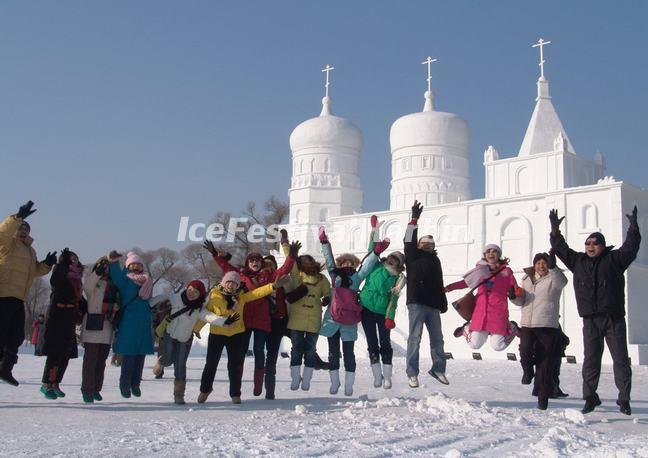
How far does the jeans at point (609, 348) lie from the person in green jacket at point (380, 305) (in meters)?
2.21

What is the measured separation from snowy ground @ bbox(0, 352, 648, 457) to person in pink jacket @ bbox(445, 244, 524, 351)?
2.86ft

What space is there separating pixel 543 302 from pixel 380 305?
1865 millimetres

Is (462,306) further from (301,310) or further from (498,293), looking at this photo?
(301,310)

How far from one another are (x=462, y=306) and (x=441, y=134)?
1093 inches

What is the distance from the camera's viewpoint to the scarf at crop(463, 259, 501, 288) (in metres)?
8.56

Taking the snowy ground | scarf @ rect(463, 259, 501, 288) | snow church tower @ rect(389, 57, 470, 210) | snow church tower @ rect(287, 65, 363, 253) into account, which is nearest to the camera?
the snowy ground

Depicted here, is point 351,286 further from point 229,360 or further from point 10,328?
point 10,328

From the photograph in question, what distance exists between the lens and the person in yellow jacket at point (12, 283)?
299 inches

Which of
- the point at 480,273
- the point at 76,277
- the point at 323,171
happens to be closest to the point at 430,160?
the point at 323,171

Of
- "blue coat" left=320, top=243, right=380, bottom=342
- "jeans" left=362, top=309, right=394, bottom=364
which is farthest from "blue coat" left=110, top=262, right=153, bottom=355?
"jeans" left=362, top=309, right=394, bottom=364

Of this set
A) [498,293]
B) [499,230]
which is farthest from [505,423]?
[499,230]

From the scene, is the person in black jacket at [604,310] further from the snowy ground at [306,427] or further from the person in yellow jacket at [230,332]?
the person in yellow jacket at [230,332]

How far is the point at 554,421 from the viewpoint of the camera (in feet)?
23.1

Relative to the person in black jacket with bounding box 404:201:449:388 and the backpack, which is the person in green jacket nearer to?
the backpack
